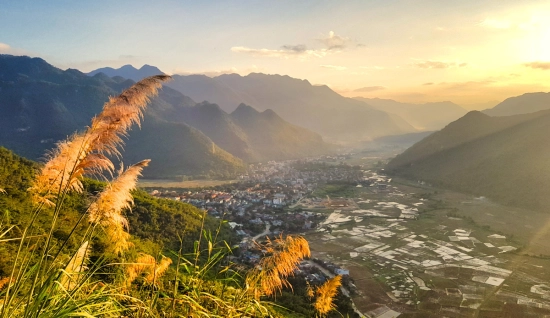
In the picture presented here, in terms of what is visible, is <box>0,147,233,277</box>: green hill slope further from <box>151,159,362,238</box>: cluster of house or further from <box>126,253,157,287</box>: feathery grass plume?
<box>151,159,362,238</box>: cluster of house

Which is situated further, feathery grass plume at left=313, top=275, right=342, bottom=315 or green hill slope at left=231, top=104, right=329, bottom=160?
green hill slope at left=231, top=104, right=329, bottom=160

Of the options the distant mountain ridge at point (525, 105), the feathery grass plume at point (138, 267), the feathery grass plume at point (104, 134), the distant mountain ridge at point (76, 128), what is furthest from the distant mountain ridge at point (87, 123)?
the distant mountain ridge at point (525, 105)

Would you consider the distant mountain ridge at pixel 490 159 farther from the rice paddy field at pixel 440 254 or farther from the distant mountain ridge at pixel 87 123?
the distant mountain ridge at pixel 87 123

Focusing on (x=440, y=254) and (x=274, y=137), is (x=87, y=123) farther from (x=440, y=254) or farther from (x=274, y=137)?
(x=440, y=254)

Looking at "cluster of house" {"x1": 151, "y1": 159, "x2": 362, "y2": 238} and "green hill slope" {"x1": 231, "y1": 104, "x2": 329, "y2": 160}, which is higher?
"green hill slope" {"x1": 231, "y1": 104, "x2": 329, "y2": 160}

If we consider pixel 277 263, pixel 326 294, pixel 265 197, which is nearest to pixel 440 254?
pixel 265 197

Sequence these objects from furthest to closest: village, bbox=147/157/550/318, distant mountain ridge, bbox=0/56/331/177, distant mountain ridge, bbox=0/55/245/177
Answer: distant mountain ridge, bbox=0/56/331/177 < distant mountain ridge, bbox=0/55/245/177 < village, bbox=147/157/550/318

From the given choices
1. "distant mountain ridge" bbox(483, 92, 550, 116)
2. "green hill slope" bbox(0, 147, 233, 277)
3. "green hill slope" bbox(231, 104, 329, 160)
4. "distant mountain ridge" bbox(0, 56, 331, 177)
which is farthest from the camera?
"distant mountain ridge" bbox(483, 92, 550, 116)

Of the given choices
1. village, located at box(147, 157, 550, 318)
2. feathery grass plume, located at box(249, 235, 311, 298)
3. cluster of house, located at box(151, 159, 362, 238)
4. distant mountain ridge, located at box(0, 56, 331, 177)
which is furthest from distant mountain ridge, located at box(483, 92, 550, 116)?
feathery grass plume, located at box(249, 235, 311, 298)
